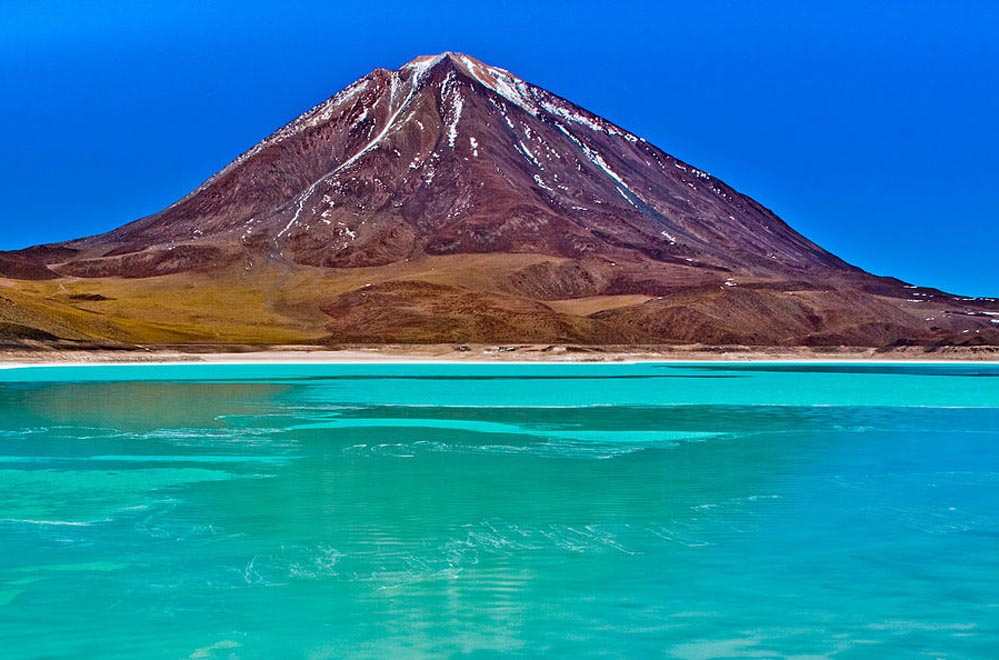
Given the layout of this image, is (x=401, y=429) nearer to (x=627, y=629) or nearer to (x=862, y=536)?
(x=862, y=536)

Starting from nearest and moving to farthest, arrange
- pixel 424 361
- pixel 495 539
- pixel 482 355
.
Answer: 1. pixel 495 539
2. pixel 424 361
3. pixel 482 355

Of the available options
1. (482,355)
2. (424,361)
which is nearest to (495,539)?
(424,361)

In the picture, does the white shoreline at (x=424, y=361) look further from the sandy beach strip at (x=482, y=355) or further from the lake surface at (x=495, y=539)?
the lake surface at (x=495, y=539)

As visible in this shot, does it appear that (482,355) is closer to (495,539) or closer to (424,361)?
(424,361)

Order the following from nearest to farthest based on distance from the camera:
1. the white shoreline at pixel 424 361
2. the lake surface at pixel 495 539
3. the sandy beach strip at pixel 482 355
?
the lake surface at pixel 495 539
the white shoreline at pixel 424 361
the sandy beach strip at pixel 482 355

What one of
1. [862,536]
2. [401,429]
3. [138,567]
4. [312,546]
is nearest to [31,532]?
[138,567]

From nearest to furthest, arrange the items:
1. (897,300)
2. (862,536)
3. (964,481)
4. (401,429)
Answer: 1. (862,536)
2. (964,481)
3. (401,429)
4. (897,300)

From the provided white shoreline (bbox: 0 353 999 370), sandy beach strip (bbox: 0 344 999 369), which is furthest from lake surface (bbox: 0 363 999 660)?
sandy beach strip (bbox: 0 344 999 369)

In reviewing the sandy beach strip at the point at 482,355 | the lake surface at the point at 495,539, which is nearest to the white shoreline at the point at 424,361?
the sandy beach strip at the point at 482,355
